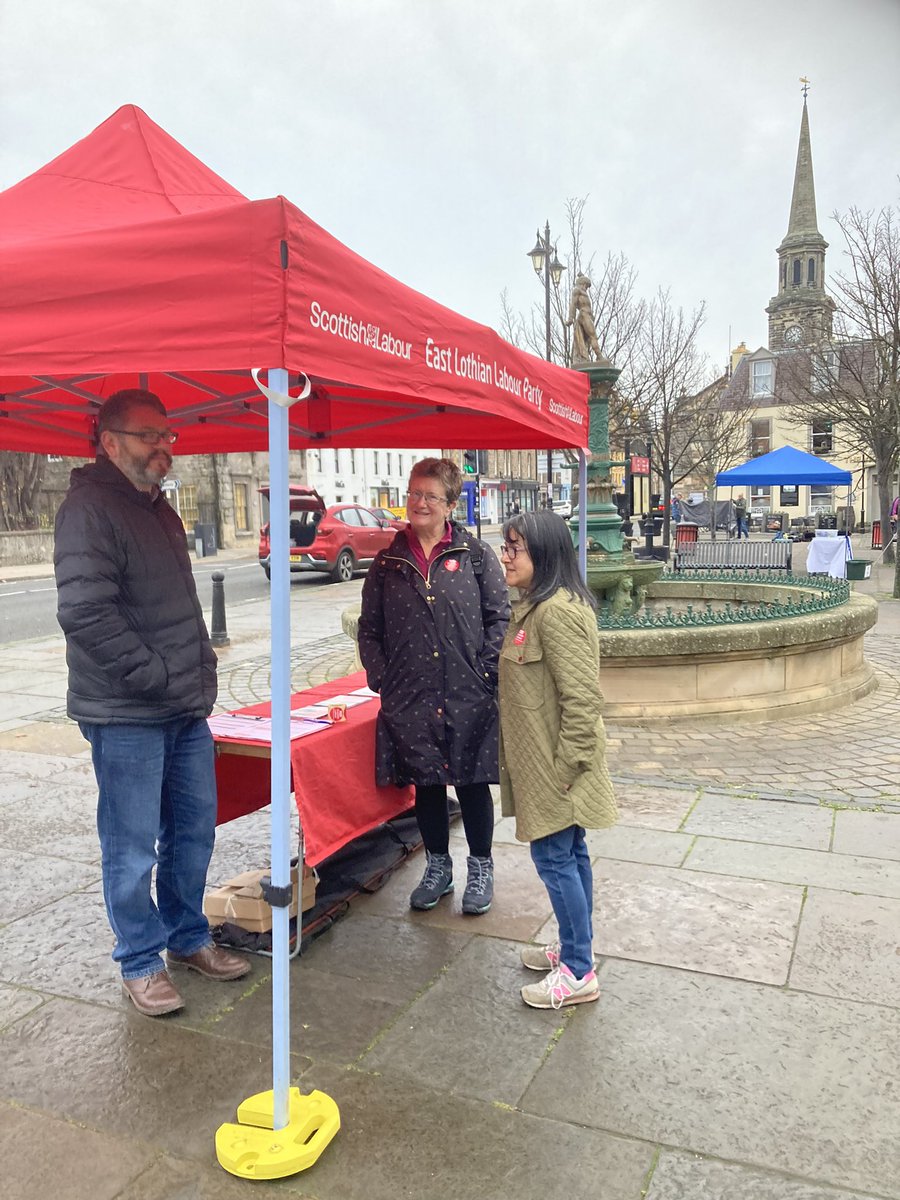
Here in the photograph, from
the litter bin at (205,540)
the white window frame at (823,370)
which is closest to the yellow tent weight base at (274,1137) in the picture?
the white window frame at (823,370)

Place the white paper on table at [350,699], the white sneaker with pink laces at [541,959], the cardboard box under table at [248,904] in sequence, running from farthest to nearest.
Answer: the white paper on table at [350,699] < the cardboard box under table at [248,904] < the white sneaker with pink laces at [541,959]

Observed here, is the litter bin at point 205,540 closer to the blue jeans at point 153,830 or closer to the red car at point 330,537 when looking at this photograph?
the red car at point 330,537

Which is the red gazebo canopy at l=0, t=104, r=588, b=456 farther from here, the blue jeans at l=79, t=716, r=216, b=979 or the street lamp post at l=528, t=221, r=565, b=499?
the street lamp post at l=528, t=221, r=565, b=499

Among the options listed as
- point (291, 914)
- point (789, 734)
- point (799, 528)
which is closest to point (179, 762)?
point (291, 914)

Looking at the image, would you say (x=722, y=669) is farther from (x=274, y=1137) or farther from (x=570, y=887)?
(x=274, y=1137)

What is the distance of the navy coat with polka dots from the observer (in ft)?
11.9

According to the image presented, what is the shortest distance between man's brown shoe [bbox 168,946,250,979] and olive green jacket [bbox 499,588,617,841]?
125 centimetres

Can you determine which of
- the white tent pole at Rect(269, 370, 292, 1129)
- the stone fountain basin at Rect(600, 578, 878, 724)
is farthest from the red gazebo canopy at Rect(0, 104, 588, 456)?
the stone fountain basin at Rect(600, 578, 878, 724)

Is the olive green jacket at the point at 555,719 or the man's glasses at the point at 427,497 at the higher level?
the man's glasses at the point at 427,497

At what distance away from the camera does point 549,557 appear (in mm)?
3119

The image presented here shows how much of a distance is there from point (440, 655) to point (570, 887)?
102 centimetres

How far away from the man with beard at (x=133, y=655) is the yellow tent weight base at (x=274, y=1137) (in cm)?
75

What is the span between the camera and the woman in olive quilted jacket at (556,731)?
9.82ft

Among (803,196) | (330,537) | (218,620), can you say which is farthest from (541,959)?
(803,196)
